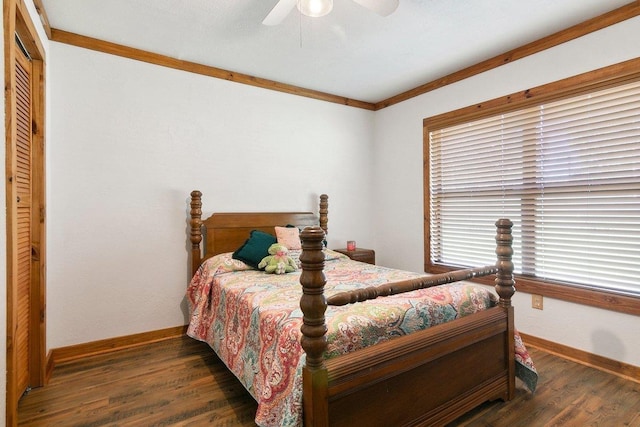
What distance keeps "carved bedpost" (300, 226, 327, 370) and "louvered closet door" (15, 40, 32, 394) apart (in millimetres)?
1813

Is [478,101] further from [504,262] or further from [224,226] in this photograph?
[224,226]

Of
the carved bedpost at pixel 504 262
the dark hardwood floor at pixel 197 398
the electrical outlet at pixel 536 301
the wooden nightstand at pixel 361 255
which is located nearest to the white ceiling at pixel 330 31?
the carved bedpost at pixel 504 262

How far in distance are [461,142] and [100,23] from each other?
10.6 ft

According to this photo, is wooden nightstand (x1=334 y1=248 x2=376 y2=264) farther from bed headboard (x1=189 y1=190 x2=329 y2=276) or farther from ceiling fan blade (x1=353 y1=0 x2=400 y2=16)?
ceiling fan blade (x1=353 y1=0 x2=400 y2=16)

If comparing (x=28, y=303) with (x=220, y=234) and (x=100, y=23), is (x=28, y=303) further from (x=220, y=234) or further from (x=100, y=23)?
(x=100, y=23)

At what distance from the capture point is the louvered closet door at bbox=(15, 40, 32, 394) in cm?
195

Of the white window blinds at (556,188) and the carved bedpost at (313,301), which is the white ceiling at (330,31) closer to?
the white window blinds at (556,188)

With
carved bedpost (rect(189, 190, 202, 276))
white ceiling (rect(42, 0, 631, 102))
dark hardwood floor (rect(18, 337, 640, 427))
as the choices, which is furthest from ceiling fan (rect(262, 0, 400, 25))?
dark hardwood floor (rect(18, 337, 640, 427))

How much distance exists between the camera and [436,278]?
169cm

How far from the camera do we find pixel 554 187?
263cm

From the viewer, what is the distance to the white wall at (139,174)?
255cm

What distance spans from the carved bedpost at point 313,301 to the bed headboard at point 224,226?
1.93 m

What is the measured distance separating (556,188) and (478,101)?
3.50 feet

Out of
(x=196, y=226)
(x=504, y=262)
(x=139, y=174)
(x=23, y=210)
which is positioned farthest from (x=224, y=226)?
(x=504, y=262)
